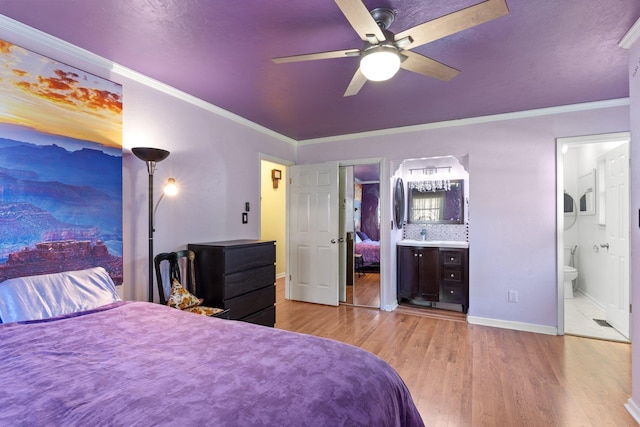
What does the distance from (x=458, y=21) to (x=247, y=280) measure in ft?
8.22

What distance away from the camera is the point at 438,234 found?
4707 millimetres

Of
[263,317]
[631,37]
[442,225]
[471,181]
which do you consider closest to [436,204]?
[442,225]

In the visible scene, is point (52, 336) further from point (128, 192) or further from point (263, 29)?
point (263, 29)

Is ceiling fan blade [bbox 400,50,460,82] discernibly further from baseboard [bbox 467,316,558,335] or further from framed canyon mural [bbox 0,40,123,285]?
baseboard [bbox 467,316,558,335]

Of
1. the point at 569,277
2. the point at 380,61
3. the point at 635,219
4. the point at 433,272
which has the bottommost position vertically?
the point at 569,277

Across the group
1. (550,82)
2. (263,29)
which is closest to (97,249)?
(263,29)

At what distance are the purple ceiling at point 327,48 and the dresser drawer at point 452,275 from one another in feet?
6.68

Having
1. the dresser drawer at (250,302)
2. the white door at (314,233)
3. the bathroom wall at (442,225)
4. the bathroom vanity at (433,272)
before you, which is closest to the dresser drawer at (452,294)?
the bathroom vanity at (433,272)

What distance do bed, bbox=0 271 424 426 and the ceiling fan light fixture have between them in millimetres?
1438

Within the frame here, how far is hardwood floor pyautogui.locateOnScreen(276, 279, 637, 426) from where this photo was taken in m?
1.94

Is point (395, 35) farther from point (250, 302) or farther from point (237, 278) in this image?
point (250, 302)

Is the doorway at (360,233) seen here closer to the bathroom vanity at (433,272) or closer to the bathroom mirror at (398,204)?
the bathroom mirror at (398,204)

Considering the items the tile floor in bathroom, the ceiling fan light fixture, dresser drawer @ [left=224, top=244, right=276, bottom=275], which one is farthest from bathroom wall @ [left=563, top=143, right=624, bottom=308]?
dresser drawer @ [left=224, top=244, right=276, bottom=275]

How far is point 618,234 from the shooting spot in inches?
127
